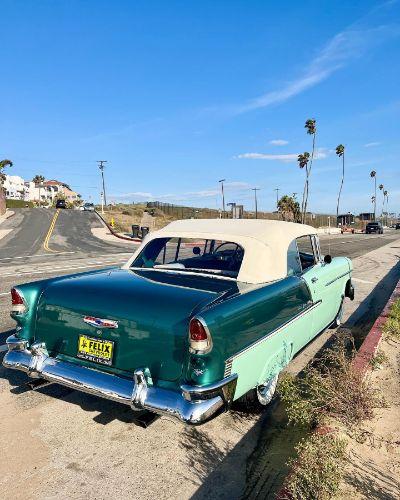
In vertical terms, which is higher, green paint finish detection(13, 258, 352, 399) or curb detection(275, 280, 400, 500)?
green paint finish detection(13, 258, 352, 399)

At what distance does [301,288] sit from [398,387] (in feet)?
4.70

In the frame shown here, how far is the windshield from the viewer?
4.43 metres

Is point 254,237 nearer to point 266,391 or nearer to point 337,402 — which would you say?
point 266,391

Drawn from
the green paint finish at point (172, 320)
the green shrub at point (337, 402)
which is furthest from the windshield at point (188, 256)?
the green shrub at point (337, 402)

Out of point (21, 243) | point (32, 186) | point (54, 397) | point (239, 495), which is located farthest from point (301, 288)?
point (32, 186)

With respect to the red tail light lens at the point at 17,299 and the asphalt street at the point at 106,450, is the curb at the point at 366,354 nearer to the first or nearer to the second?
the asphalt street at the point at 106,450

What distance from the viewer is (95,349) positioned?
10.9 ft

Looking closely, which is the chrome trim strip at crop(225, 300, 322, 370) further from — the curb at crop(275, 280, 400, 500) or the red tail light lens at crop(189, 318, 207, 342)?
the curb at crop(275, 280, 400, 500)

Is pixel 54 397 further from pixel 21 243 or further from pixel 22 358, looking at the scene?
pixel 21 243

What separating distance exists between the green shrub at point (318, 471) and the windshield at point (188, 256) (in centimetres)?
198

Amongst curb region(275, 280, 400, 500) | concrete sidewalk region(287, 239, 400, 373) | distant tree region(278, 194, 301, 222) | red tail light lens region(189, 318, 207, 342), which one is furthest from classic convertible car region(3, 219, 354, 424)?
Result: distant tree region(278, 194, 301, 222)

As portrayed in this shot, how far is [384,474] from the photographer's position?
110 inches

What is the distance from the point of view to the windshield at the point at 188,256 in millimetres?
4426

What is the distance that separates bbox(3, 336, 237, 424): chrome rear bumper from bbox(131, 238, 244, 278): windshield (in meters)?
1.51
